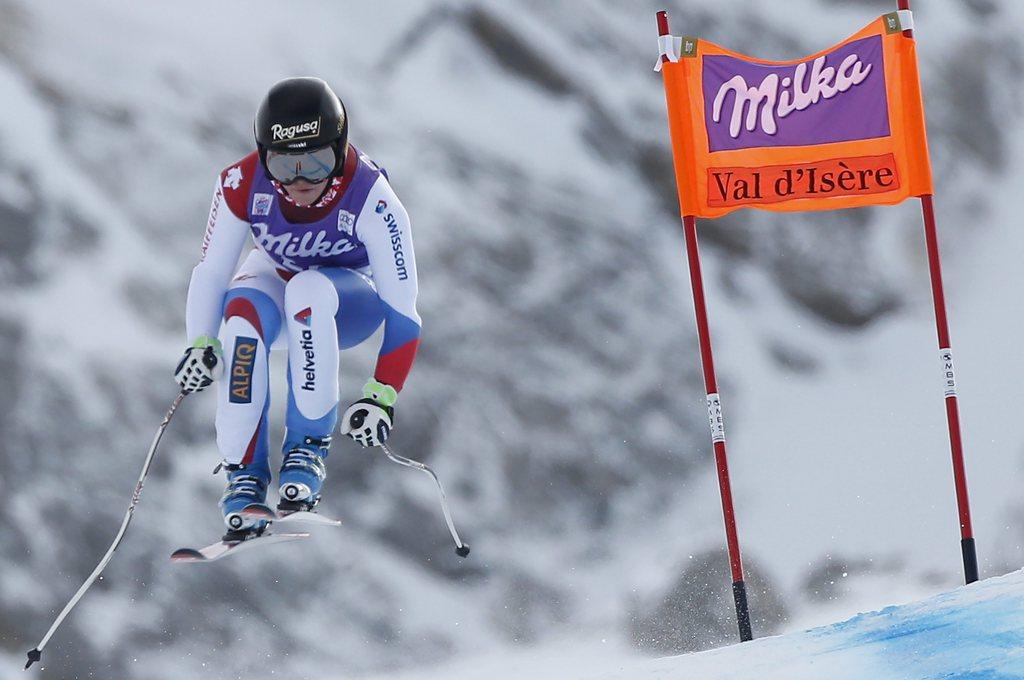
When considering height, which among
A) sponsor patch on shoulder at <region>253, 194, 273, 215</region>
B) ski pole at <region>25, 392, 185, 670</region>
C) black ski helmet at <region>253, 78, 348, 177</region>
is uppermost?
black ski helmet at <region>253, 78, 348, 177</region>

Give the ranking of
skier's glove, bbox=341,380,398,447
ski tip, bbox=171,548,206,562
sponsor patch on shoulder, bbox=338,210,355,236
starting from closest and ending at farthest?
ski tip, bbox=171,548,206,562 < skier's glove, bbox=341,380,398,447 < sponsor patch on shoulder, bbox=338,210,355,236

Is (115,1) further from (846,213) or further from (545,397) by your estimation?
(846,213)

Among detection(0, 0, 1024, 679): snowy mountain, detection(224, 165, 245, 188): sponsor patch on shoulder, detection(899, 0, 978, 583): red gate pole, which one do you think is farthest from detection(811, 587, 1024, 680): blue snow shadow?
detection(0, 0, 1024, 679): snowy mountain

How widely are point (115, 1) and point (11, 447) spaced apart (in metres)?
4.21

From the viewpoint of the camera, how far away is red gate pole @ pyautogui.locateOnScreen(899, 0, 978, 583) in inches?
233

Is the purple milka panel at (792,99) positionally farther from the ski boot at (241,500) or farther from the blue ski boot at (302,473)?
the ski boot at (241,500)

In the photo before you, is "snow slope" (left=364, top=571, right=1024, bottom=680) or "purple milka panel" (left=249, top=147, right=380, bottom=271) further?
"purple milka panel" (left=249, top=147, right=380, bottom=271)

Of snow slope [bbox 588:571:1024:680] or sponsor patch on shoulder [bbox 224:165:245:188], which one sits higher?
sponsor patch on shoulder [bbox 224:165:245:188]

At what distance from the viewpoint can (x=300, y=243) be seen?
5082 mm

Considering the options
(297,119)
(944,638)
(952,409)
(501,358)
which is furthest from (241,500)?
(501,358)

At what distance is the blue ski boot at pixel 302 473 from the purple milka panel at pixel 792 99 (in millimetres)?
2541

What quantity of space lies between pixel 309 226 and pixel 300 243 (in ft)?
0.25

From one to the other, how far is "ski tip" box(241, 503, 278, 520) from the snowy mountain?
5968mm

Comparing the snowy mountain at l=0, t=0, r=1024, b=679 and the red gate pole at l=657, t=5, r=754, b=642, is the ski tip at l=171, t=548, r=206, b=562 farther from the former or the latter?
the snowy mountain at l=0, t=0, r=1024, b=679
